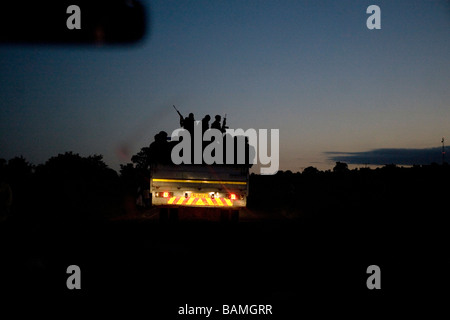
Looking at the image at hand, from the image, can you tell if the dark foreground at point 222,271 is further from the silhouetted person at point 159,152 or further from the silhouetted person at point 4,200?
the silhouetted person at point 159,152

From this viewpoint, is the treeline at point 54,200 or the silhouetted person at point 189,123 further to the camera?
the treeline at point 54,200

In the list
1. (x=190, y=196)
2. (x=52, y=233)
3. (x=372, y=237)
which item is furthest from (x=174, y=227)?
(x=372, y=237)

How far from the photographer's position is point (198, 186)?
47.1ft

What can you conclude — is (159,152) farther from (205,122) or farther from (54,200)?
(54,200)

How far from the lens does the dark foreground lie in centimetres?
557

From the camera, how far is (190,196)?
1438cm

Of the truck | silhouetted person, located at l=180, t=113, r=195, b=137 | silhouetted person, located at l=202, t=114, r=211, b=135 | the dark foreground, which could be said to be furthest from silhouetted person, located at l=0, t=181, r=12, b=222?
silhouetted person, located at l=202, t=114, r=211, b=135

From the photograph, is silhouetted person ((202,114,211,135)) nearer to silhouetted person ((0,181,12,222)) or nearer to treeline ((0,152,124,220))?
treeline ((0,152,124,220))

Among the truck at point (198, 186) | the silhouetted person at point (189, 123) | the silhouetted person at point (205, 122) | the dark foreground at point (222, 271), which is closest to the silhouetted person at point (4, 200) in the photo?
the dark foreground at point (222, 271)

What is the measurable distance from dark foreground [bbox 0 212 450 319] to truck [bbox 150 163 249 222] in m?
1.81

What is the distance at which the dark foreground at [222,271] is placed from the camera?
18.3ft

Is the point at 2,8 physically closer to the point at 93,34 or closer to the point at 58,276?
the point at 93,34

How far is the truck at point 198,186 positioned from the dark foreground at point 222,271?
1.81 m
